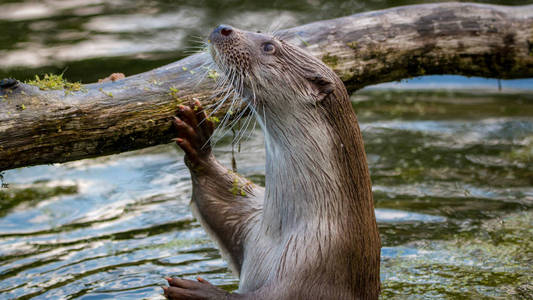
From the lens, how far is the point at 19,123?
3549 mm

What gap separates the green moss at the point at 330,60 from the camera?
4.64 meters

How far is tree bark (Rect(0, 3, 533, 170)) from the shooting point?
363 cm

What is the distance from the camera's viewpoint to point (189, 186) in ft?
20.1

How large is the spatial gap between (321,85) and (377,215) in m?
2.24

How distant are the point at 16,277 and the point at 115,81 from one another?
1.46 meters

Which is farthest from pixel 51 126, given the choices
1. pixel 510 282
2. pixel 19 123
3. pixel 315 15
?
pixel 315 15

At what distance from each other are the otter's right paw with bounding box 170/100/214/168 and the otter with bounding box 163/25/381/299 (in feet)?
1.21

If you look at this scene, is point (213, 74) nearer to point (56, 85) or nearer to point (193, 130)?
point (193, 130)

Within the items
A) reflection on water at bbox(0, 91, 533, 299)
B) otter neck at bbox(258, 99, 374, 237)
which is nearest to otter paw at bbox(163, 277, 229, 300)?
otter neck at bbox(258, 99, 374, 237)

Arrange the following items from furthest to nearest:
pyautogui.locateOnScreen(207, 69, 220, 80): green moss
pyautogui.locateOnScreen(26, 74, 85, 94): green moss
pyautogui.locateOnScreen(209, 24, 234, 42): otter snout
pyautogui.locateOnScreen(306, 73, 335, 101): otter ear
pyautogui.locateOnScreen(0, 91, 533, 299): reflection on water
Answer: pyautogui.locateOnScreen(0, 91, 533, 299): reflection on water, pyautogui.locateOnScreen(207, 69, 220, 80): green moss, pyautogui.locateOnScreen(26, 74, 85, 94): green moss, pyautogui.locateOnScreen(209, 24, 234, 42): otter snout, pyautogui.locateOnScreen(306, 73, 335, 101): otter ear

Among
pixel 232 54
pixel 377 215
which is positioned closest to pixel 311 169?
pixel 232 54

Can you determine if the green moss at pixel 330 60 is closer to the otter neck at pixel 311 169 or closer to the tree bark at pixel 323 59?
the tree bark at pixel 323 59

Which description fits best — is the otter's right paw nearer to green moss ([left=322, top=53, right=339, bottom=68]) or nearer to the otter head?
the otter head

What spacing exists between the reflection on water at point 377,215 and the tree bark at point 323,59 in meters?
1.01
